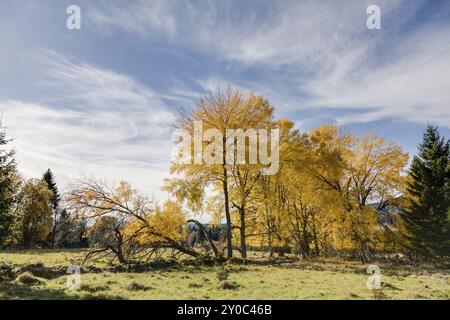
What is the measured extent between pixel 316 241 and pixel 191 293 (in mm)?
24316

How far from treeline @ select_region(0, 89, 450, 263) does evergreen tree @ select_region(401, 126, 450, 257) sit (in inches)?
3.0

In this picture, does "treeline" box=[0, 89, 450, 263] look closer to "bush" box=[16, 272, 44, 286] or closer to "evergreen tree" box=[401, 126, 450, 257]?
"evergreen tree" box=[401, 126, 450, 257]

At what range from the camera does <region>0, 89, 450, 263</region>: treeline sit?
57.7ft

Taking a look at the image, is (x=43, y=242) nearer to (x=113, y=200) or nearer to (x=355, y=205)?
(x=113, y=200)

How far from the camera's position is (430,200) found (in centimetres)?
2484

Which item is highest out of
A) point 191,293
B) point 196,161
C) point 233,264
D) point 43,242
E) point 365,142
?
point 365,142

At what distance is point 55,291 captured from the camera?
9586mm

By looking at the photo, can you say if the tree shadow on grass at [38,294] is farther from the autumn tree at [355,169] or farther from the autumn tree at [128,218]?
the autumn tree at [355,169]

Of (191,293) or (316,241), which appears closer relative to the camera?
(191,293)

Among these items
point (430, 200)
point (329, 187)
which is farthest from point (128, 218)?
point (430, 200)

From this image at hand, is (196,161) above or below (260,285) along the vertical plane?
above
